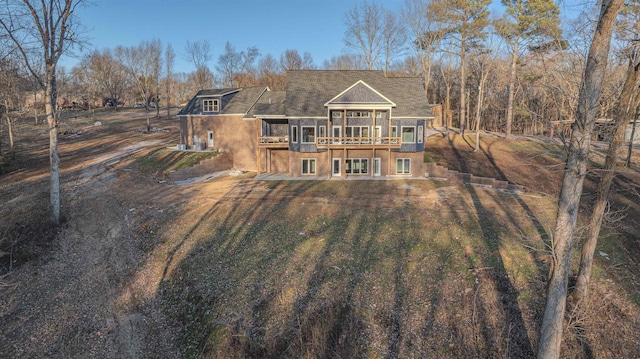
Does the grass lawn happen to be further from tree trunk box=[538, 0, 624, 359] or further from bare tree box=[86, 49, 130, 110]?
bare tree box=[86, 49, 130, 110]

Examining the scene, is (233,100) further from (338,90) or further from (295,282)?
(295,282)

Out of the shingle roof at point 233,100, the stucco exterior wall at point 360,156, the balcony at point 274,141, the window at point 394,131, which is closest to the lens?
the window at point 394,131

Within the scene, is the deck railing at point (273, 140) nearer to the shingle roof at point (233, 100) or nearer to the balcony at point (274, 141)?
the balcony at point (274, 141)

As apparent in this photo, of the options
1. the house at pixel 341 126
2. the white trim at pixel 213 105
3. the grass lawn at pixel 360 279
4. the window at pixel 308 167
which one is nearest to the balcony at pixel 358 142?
the house at pixel 341 126

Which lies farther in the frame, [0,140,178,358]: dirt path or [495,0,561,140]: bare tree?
[495,0,561,140]: bare tree

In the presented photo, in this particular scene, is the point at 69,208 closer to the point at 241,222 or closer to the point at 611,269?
the point at 241,222

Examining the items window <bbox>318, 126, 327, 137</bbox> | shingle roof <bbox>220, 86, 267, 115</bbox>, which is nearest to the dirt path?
window <bbox>318, 126, 327, 137</bbox>
